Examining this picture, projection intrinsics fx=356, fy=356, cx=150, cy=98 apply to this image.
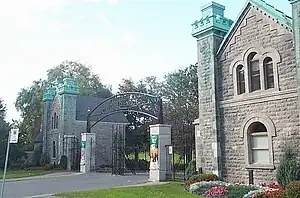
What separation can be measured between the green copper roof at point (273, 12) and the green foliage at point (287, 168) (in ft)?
17.6

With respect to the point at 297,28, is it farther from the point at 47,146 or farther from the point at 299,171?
the point at 47,146

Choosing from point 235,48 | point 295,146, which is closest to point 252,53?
point 235,48

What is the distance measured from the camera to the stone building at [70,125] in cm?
3731

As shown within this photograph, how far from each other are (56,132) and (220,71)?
1033 inches

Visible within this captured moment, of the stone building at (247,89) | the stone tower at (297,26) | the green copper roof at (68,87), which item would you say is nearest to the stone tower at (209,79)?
the stone building at (247,89)

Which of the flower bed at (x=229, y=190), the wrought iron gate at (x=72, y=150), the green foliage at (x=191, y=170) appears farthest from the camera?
the wrought iron gate at (x=72, y=150)

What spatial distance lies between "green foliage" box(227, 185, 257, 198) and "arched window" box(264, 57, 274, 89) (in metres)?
4.69

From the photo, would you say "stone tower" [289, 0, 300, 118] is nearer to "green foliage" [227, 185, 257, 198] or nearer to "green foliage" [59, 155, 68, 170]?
"green foliage" [227, 185, 257, 198]

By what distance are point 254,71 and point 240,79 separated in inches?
34.9

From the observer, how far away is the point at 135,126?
45188 millimetres

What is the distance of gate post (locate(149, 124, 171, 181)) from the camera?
2042 cm

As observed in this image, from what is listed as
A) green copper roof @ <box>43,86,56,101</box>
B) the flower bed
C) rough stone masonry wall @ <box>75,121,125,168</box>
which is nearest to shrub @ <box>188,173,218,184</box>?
the flower bed

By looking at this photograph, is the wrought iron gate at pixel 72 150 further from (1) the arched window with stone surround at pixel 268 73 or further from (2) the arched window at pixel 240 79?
(1) the arched window with stone surround at pixel 268 73

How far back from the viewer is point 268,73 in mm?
15805
